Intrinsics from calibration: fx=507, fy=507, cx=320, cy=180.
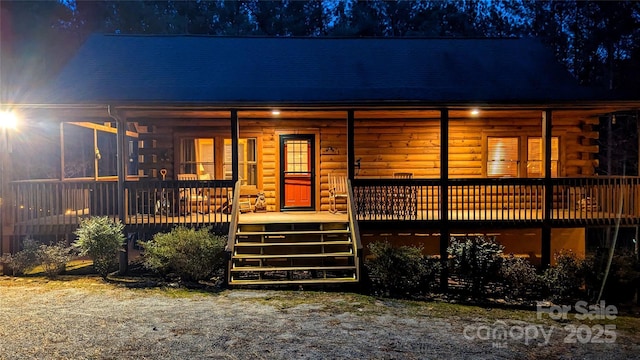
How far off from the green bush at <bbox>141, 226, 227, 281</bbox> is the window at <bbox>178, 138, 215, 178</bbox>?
13.7 feet

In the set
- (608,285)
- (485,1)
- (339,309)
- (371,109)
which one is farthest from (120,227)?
(485,1)

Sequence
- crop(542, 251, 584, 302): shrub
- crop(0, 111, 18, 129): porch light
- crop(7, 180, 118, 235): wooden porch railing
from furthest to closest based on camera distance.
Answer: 1. crop(7, 180, 118, 235): wooden porch railing
2. crop(0, 111, 18, 129): porch light
3. crop(542, 251, 584, 302): shrub

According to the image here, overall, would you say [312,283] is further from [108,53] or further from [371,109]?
[108,53]

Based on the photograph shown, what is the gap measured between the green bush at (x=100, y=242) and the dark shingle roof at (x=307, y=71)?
102 inches

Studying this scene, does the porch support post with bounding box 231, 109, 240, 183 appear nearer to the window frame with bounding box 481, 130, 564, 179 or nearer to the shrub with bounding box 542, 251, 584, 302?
the shrub with bounding box 542, 251, 584, 302

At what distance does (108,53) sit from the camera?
45.8 feet

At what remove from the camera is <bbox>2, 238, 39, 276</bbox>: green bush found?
10305 millimetres

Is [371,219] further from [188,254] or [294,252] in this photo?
[188,254]

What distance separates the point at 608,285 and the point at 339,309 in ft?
17.0

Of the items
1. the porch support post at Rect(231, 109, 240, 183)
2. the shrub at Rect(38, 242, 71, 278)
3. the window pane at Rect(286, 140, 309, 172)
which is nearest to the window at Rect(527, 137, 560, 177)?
the window pane at Rect(286, 140, 309, 172)

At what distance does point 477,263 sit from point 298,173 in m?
5.80

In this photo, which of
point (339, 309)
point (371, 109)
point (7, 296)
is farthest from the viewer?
point (371, 109)

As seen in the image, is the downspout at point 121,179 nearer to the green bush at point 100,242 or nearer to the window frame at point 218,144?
the green bush at point 100,242

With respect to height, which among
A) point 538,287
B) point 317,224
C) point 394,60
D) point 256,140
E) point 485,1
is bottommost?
point 538,287
